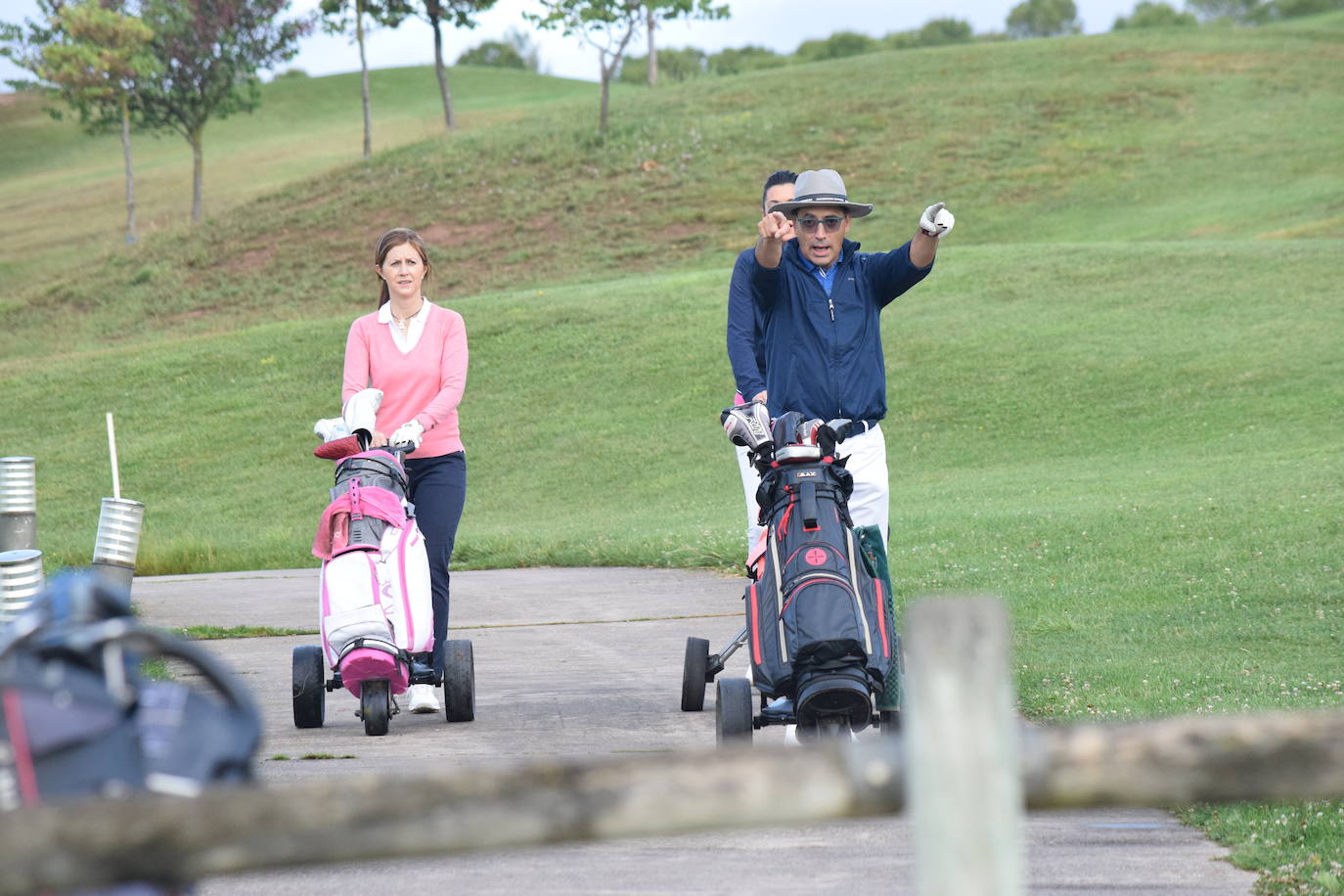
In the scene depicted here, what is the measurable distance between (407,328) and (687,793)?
570 centimetres

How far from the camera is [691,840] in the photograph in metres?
5.30

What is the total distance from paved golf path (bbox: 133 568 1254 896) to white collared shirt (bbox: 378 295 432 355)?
1.79m

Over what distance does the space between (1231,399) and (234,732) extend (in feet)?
63.4

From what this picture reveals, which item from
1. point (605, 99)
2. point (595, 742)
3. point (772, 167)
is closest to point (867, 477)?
point (595, 742)

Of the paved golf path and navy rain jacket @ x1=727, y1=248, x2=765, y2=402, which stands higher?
navy rain jacket @ x1=727, y1=248, x2=765, y2=402

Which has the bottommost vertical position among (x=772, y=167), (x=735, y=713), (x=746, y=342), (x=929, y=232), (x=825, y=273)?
(x=735, y=713)

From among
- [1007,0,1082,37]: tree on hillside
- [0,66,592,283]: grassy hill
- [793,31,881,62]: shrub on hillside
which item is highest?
[1007,0,1082,37]: tree on hillside

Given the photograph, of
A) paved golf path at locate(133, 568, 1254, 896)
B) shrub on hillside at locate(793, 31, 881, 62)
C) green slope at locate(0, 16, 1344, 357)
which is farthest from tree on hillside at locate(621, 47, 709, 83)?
paved golf path at locate(133, 568, 1254, 896)

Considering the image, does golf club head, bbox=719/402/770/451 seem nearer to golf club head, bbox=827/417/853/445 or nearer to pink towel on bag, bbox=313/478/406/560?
golf club head, bbox=827/417/853/445

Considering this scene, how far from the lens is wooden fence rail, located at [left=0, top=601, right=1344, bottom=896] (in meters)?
2.11

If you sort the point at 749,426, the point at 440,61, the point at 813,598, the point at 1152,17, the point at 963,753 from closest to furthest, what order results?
the point at 963,753 → the point at 813,598 → the point at 749,426 → the point at 440,61 → the point at 1152,17

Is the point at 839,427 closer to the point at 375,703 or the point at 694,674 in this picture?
the point at 694,674

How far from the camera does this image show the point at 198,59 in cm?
4912

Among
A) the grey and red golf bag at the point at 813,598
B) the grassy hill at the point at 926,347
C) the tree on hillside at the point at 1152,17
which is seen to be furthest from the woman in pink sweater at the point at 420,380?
the tree on hillside at the point at 1152,17
